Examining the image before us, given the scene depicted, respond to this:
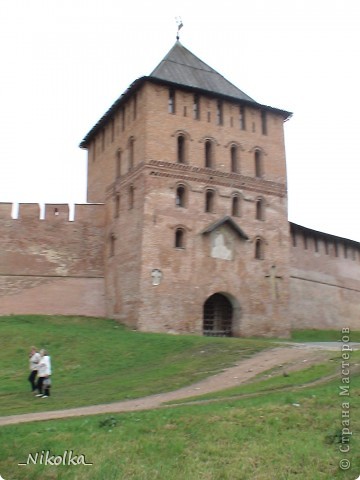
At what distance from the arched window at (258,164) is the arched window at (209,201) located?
2.68m

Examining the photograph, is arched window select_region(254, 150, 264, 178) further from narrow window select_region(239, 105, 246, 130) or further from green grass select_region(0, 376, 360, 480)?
green grass select_region(0, 376, 360, 480)

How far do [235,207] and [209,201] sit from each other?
1231 millimetres

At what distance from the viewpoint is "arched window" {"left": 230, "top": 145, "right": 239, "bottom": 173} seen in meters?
27.1

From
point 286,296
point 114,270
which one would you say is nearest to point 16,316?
point 114,270

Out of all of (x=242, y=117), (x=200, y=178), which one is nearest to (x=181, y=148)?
(x=200, y=178)

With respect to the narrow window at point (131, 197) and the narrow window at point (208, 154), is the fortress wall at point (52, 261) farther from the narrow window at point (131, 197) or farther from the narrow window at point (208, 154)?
the narrow window at point (208, 154)

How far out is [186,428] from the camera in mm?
9742

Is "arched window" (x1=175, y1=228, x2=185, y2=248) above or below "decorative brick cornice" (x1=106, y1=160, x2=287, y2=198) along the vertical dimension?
below

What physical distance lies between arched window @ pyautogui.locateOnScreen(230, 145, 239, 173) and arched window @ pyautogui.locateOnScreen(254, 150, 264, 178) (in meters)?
1.01

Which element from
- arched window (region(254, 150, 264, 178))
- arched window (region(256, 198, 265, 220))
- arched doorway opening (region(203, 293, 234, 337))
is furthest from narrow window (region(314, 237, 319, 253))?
arched doorway opening (region(203, 293, 234, 337))

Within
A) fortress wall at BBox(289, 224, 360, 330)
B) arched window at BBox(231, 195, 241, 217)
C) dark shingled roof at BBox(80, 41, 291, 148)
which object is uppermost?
dark shingled roof at BBox(80, 41, 291, 148)

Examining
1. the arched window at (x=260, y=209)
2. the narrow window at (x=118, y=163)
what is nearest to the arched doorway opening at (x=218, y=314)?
the arched window at (x=260, y=209)

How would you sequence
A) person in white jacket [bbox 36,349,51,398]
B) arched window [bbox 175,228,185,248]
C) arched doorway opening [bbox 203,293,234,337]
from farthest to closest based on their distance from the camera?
arched doorway opening [bbox 203,293,234,337] < arched window [bbox 175,228,185,248] < person in white jacket [bbox 36,349,51,398]

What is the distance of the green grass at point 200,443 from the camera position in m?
8.60
